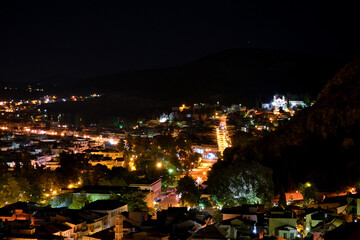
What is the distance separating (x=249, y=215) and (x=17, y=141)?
2299 inches

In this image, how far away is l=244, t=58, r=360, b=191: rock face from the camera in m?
29.1

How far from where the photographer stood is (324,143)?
33.3 meters

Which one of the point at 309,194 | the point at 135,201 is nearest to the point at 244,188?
the point at 309,194

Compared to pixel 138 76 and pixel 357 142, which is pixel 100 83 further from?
pixel 357 142

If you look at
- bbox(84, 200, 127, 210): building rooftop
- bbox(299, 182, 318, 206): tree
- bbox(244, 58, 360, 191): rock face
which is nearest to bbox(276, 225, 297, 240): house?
bbox(299, 182, 318, 206): tree

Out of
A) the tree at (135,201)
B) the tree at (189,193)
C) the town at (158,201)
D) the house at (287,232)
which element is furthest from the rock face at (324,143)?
the house at (287,232)

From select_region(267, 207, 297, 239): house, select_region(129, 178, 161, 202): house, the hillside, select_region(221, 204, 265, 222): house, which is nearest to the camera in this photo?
select_region(267, 207, 297, 239): house

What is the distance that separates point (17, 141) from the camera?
69.9 meters

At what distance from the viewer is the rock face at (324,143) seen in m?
29.1

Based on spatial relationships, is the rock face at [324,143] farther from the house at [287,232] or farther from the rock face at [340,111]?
the house at [287,232]

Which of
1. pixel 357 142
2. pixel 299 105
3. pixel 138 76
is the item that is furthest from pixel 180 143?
pixel 138 76

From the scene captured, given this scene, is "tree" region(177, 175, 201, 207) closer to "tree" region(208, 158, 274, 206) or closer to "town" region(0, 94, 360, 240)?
"town" region(0, 94, 360, 240)

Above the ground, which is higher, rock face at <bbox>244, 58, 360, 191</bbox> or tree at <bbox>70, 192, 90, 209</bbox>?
rock face at <bbox>244, 58, 360, 191</bbox>

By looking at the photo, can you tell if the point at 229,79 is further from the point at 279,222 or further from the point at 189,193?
the point at 279,222
